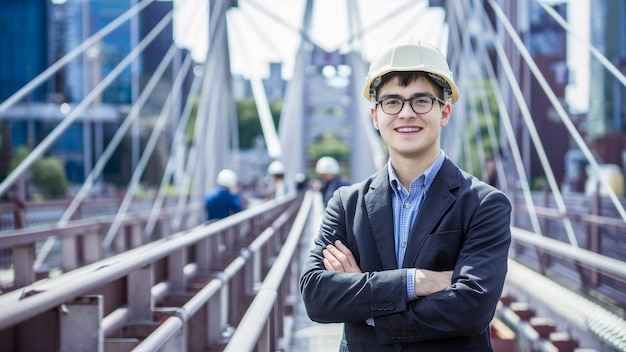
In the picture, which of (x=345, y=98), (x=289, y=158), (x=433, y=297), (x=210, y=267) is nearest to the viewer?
(x=433, y=297)

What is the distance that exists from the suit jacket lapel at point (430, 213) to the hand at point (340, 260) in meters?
0.16

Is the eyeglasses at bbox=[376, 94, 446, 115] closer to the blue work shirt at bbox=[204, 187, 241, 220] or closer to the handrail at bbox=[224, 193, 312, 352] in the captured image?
the handrail at bbox=[224, 193, 312, 352]

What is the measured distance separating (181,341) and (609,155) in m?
44.4

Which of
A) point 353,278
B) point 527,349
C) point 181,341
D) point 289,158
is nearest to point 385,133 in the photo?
point 353,278

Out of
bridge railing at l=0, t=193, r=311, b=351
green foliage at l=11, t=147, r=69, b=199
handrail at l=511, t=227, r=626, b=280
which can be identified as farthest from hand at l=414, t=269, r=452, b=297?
green foliage at l=11, t=147, r=69, b=199

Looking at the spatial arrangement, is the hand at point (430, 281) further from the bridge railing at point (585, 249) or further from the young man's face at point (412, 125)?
the bridge railing at point (585, 249)

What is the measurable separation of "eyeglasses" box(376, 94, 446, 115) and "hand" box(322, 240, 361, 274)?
0.40m

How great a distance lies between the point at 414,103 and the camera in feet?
6.95

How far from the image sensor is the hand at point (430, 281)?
6.55 ft

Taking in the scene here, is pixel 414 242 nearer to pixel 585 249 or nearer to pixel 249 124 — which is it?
pixel 585 249

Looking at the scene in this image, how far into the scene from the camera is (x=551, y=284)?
5.67 meters

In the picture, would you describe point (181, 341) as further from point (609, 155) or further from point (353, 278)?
point (609, 155)

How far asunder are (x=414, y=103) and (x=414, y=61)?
4.4 inches

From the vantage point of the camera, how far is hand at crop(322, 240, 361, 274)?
7.07 feet
